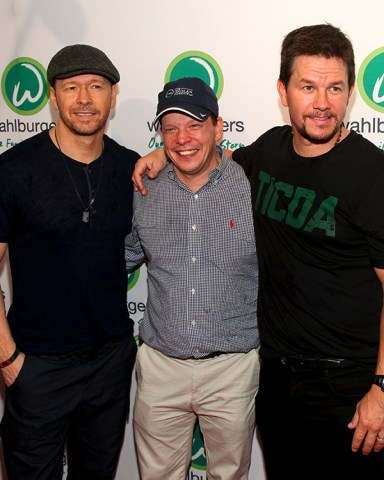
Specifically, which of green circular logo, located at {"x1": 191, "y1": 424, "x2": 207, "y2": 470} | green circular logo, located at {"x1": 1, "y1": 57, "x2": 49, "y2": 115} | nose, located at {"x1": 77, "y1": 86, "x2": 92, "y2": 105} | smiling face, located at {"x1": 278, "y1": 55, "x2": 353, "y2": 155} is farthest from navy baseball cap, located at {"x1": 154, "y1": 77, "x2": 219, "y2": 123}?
green circular logo, located at {"x1": 191, "y1": 424, "x2": 207, "y2": 470}

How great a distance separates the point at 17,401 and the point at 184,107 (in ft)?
3.75

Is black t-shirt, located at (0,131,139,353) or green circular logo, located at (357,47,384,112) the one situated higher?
green circular logo, located at (357,47,384,112)

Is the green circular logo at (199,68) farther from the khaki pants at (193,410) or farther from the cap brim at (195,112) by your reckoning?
the khaki pants at (193,410)

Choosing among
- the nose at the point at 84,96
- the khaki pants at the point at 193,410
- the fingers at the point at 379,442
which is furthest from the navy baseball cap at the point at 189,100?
the fingers at the point at 379,442

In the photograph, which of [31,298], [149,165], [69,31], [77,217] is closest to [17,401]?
[31,298]

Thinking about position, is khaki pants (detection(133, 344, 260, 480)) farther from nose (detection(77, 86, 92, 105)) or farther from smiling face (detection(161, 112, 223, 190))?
nose (detection(77, 86, 92, 105))

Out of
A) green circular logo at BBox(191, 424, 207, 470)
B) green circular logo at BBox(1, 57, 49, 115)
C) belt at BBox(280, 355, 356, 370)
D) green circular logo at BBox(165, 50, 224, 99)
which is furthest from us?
green circular logo at BBox(191, 424, 207, 470)

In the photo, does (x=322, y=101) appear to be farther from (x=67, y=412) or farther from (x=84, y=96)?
(x=67, y=412)

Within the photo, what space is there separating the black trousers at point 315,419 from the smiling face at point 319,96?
2.32 feet

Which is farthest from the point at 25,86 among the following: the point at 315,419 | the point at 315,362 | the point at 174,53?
the point at 315,419

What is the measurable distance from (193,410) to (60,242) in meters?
0.76

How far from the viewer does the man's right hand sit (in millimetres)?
2088

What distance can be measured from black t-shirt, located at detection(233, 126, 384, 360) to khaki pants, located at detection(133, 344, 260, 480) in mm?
204

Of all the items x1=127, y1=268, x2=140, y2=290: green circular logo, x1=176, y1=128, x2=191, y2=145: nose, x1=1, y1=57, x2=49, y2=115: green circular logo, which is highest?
x1=1, y1=57, x2=49, y2=115: green circular logo
